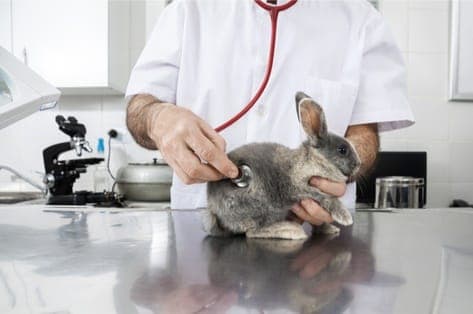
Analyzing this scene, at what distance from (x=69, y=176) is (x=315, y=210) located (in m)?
1.36

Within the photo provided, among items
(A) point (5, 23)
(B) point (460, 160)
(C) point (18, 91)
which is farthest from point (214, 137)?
(B) point (460, 160)

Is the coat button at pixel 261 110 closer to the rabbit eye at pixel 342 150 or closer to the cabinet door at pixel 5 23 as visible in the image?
the rabbit eye at pixel 342 150

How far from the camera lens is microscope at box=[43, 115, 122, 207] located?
153 cm

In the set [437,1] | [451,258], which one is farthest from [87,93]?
[451,258]

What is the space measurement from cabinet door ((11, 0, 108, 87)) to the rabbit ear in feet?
A: 4.97

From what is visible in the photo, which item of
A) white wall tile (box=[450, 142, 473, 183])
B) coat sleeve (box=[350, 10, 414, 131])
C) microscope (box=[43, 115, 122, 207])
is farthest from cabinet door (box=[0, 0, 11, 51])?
white wall tile (box=[450, 142, 473, 183])

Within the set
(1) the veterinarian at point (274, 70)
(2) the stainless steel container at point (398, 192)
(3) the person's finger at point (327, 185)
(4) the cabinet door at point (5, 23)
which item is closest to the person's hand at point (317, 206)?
(3) the person's finger at point (327, 185)

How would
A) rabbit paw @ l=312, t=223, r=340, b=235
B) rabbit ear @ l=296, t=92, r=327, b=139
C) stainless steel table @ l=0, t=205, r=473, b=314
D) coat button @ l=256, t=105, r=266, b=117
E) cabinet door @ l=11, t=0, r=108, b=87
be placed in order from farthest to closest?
cabinet door @ l=11, t=0, r=108, b=87, coat button @ l=256, t=105, r=266, b=117, rabbit paw @ l=312, t=223, r=340, b=235, rabbit ear @ l=296, t=92, r=327, b=139, stainless steel table @ l=0, t=205, r=473, b=314

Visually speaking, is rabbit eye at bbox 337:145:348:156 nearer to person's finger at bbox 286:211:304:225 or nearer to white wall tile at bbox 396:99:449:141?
person's finger at bbox 286:211:304:225

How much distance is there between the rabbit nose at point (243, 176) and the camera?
1.58 ft

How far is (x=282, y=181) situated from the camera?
49 cm

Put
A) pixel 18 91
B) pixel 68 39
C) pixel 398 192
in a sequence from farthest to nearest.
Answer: pixel 68 39 → pixel 398 192 → pixel 18 91

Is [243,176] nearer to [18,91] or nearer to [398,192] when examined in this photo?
[18,91]

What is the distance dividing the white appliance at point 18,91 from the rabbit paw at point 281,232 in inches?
13.7
